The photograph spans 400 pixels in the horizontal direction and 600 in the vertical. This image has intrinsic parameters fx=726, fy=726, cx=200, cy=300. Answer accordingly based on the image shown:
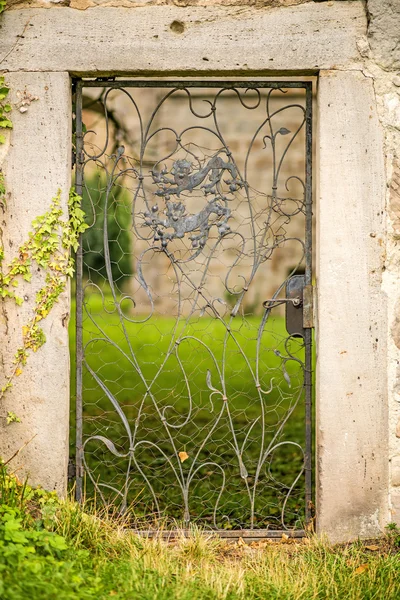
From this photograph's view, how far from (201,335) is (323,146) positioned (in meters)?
2.29

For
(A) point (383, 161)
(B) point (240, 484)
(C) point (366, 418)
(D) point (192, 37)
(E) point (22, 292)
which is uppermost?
(D) point (192, 37)

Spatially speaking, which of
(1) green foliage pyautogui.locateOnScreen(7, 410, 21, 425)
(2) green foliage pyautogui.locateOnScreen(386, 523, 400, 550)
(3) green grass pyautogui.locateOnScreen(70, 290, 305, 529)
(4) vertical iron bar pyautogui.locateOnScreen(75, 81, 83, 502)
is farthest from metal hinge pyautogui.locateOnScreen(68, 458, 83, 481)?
(2) green foliage pyautogui.locateOnScreen(386, 523, 400, 550)

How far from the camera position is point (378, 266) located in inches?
145

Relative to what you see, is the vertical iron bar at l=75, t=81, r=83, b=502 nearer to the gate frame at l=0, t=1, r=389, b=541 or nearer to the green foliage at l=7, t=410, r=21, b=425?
the gate frame at l=0, t=1, r=389, b=541

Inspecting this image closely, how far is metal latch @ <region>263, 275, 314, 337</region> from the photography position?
3840mm

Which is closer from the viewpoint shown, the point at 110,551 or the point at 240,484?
the point at 110,551

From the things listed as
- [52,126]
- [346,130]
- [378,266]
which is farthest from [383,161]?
[52,126]

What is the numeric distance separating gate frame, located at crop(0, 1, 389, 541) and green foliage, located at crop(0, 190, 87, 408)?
75 mm

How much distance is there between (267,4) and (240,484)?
10.3 feet

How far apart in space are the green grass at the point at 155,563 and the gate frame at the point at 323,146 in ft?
1.17

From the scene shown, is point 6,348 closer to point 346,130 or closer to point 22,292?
point 22,292

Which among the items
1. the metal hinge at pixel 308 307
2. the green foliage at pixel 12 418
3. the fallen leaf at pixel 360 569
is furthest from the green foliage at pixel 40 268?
the fallen leaf at pixel 360 569

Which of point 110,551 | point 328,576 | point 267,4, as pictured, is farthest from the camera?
point 267,4

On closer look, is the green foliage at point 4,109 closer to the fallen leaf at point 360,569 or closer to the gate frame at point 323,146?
the gate frame at point 323,146
